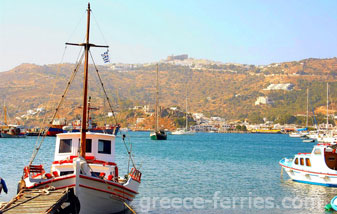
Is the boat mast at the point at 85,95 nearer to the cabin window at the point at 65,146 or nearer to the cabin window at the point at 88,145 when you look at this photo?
the cabin window at the point at 88,145

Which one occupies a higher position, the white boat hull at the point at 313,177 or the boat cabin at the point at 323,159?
the boat cabin at the point at 323,159

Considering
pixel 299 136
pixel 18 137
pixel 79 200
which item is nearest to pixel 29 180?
pixel 79 200

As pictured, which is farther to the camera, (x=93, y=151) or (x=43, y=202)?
(x=93, y=151)

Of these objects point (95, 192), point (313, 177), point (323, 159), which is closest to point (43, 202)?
point (95, 192)

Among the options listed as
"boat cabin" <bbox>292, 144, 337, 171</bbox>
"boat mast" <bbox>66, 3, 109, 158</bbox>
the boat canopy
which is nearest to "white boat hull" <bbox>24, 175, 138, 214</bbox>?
"boat mast" <bbox>66, 3, 109, 158</bbox>

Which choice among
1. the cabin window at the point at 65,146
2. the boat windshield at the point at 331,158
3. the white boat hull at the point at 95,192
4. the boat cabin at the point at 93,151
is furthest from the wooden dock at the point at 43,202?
the boat windshield at the point at 331,158

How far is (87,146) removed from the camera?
25000mm

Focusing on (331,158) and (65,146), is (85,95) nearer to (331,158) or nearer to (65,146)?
(65,146)

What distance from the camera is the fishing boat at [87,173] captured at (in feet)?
66.9

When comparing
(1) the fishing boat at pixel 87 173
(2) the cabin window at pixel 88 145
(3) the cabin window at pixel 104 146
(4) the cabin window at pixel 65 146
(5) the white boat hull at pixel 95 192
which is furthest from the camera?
(3) the cabin window at pixel 104 146

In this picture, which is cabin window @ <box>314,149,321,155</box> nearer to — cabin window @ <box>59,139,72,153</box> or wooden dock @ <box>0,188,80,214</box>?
cabin window @ <box>59,139,72,153</box>

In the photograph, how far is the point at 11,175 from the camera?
125ft

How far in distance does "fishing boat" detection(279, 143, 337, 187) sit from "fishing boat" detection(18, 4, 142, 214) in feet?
49.0

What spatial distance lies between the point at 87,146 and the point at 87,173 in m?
4.34
